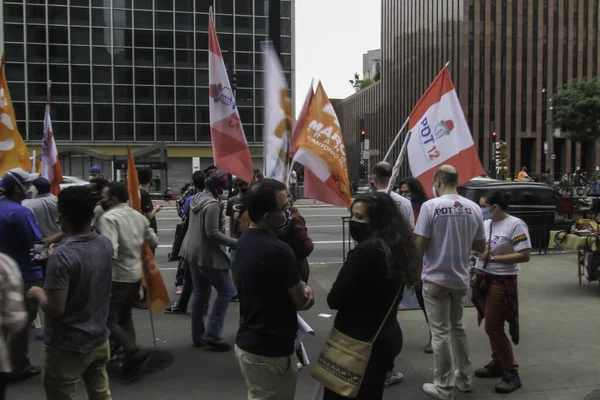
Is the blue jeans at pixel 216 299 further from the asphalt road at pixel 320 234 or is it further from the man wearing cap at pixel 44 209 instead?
the asphalt road at pixel 320 234

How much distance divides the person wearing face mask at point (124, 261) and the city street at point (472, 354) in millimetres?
375

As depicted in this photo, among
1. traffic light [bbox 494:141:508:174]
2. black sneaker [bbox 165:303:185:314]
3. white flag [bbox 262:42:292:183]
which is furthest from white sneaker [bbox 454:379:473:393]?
traffic light [bbox 494:141:508:174]

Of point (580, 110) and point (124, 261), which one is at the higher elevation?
point (580, 110)

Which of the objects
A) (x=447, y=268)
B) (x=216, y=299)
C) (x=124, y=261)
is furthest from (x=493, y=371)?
(x=124, y=261)

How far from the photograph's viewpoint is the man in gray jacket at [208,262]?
19.1 ft

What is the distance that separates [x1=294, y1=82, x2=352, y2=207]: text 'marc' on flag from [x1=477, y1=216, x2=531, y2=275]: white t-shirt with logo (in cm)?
141

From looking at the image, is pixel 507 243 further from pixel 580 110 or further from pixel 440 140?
pixel 580 110

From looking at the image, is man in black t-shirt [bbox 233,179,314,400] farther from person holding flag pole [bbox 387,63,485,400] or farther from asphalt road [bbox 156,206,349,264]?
asphalt road [bbox 156,206,349,264]

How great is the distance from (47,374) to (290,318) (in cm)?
152

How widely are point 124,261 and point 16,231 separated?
3.04 feet

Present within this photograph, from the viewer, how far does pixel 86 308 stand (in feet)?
11.0

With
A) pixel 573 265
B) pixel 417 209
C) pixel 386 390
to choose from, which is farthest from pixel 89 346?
pixel 573 265

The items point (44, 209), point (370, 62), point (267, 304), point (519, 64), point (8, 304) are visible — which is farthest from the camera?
point (370, 62)

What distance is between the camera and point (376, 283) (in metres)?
3.06
